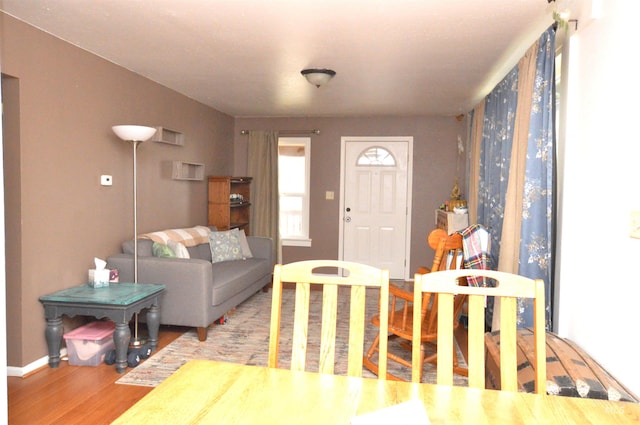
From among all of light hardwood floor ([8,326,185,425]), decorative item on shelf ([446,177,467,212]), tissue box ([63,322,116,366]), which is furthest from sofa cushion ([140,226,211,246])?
decorative item on shelf ([446,177,467,212])

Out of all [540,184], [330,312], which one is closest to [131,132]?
[330,312]

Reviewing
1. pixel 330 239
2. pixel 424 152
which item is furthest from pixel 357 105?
pixel 330 239

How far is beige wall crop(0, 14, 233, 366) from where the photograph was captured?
3156 millimetres

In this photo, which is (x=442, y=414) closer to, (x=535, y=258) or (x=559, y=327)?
(x=559, y=327)

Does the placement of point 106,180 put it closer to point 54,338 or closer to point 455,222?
point 54,338

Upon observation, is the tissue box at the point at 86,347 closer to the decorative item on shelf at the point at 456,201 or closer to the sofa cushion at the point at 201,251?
the sofa cushion at the point at 201,251

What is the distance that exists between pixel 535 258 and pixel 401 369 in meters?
1.24

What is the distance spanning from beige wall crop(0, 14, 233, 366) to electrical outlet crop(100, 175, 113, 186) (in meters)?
0.05

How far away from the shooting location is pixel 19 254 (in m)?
3.16

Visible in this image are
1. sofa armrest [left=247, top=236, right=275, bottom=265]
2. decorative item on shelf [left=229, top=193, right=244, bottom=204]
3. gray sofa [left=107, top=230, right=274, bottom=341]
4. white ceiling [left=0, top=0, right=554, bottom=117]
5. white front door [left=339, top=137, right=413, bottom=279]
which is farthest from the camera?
white front door [left=339, top=137, right=413, bottom=279]

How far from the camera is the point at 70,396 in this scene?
9.53ft

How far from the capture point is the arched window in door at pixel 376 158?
22.5ft

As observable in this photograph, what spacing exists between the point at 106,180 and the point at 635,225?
3763 mm

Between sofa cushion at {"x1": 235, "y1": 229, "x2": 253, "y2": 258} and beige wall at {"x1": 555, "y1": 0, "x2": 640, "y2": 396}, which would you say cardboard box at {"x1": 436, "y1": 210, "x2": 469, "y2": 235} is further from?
beige wall at {"x1": 555, "y1": 0, "x2": 640, "y2": 396}
